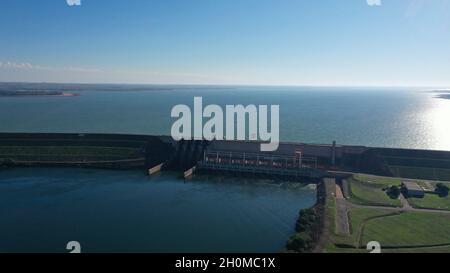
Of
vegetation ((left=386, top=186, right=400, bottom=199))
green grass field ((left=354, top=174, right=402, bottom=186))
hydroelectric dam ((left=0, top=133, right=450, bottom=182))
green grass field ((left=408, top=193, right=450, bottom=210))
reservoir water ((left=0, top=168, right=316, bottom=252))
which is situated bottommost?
reservoir water ((left=0, top=168, right=316, bottom=252))

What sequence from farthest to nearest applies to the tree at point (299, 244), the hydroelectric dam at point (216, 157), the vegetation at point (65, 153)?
the vegetation at point (65, 153), the hydroelectric dam at point (216, 157), the tree at point (299, 244)

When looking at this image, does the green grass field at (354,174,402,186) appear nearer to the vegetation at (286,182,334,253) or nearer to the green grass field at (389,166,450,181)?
the green grass field at (389,166,450,181)

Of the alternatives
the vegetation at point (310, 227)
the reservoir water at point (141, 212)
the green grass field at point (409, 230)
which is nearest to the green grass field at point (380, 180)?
the reservoir water at point (141, 212)

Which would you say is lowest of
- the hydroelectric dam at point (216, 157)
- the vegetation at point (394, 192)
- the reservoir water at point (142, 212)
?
the reservoir water at point (142, 212)

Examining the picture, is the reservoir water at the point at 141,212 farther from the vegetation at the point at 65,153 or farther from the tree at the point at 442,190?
the tree at the point at 442,190

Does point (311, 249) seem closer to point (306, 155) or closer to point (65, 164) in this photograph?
point (306, 155)

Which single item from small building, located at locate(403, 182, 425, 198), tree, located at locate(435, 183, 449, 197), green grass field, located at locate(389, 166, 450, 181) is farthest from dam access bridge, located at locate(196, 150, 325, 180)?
tree, located at locate(435, 183, 449, 197)
